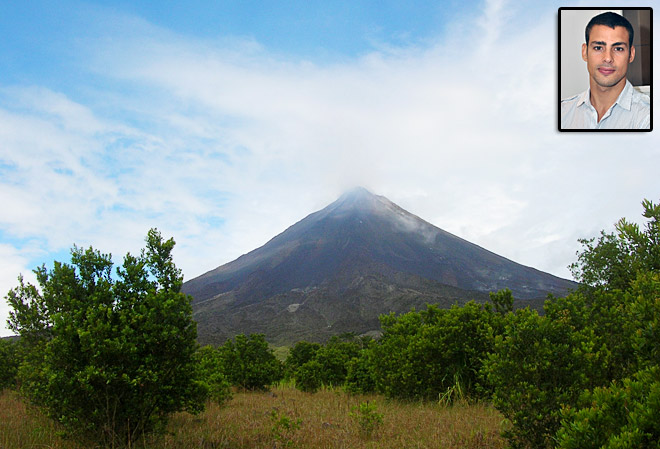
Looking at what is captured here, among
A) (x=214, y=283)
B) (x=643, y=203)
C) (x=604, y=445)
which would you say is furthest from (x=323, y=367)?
(x=214, y=283)

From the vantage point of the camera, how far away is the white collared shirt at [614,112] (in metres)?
5.82

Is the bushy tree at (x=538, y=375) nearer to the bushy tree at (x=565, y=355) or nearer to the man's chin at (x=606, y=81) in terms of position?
the bushy tree at (x=565, y=355)

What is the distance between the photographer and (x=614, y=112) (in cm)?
583

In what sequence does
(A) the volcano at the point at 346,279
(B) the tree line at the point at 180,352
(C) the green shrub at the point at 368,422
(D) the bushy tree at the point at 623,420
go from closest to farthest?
(D) the bushy tree at the point at 623,420
(B) the tree line at the point at 180,352
(C) the green shrub at the point at 368,422
(A) the volcano at the point at 346,279

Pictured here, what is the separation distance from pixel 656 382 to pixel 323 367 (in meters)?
13.9

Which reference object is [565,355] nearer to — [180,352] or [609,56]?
[609,56]

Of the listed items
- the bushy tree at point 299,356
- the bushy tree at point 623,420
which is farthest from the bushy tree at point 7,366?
the bushy tree at point 623,420

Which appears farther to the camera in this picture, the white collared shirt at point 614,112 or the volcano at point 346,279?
the volcano at point 346,279

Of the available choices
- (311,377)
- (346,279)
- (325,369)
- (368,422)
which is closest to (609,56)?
(368,422)

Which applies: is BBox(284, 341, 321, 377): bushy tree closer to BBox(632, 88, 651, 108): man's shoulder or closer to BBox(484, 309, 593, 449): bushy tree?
BBox(484, 309, 593, 449): bushy tree

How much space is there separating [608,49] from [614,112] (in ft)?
2.75

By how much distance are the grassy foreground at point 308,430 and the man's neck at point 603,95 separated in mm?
4903

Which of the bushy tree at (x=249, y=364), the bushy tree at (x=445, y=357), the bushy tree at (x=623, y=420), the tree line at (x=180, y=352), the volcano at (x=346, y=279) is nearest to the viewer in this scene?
the bushy tree at (x=623, y=420)

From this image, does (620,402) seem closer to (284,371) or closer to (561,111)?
(561,111)
